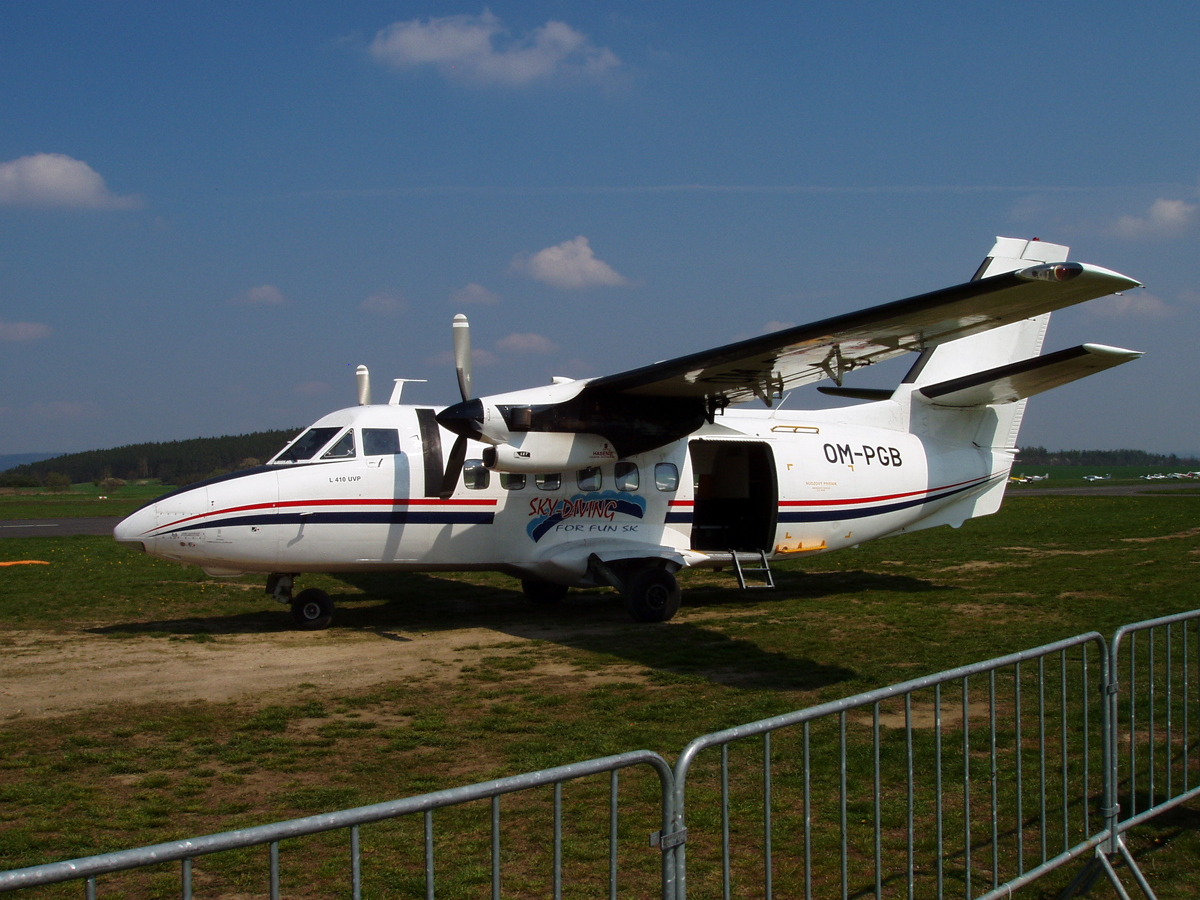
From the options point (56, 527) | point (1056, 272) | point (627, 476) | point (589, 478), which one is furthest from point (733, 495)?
point (56, 527)

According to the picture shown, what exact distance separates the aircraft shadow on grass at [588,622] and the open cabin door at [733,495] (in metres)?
1.02

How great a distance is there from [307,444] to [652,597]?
5002mm

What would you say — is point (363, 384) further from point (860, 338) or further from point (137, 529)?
point (860, 338)

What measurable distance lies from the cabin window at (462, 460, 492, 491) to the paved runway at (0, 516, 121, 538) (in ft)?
65.2

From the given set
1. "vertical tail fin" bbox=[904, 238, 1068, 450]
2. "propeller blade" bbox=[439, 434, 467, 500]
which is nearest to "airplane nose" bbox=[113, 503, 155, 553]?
"propeller blade" bbox=[439, 434, 467, 500]

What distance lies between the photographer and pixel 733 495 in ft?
50.6

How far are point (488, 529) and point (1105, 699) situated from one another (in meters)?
8.91

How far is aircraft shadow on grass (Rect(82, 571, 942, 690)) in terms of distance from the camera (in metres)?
9.29

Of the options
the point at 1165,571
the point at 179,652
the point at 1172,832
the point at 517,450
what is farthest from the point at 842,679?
the point at 1165,571

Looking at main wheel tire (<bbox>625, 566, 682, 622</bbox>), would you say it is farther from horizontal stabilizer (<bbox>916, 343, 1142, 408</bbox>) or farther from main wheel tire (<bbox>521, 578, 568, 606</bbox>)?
horizontal stabilizer (<bbox>916, 343, 1142, 408</bbox>)

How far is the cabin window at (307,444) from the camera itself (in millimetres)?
11891

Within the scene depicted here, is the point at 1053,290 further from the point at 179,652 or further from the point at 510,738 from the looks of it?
the point at 179,652

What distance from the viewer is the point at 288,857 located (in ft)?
15.4

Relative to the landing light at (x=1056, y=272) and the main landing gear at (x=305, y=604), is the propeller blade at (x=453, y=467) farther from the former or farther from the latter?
the landing light at (x=1056, y=272)
